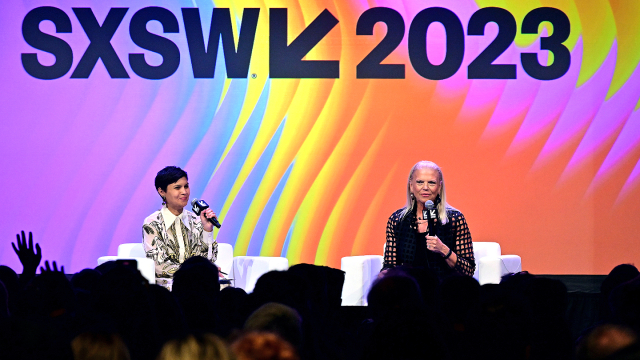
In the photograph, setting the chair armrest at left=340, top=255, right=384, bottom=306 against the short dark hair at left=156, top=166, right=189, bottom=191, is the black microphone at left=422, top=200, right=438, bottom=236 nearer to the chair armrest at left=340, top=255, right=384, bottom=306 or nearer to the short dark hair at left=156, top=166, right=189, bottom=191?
the chair armrest at left=340, top=255, right=384, bottom=306

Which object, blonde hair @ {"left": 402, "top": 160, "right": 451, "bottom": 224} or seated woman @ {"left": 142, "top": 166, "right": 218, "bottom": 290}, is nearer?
blonde hair @ {"left": 402, "top": 160, "right": 451, "bottom": 224}

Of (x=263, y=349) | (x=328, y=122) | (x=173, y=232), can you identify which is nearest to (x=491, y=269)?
(x=328, y=122)

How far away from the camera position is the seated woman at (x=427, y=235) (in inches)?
169

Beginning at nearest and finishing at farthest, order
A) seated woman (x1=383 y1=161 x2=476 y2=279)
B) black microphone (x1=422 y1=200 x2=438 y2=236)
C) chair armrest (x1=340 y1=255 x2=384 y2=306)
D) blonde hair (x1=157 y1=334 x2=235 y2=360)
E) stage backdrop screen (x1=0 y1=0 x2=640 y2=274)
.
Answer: blonde hair (x1=157 y1=334 x2=235 y2=360) < black microphone (x1=422 y1=200 x2=438 y2=236) < seated woman (x1=383 y1=161 x2=476 y2=279) < chair armrest (x1=340 y1=255 x2=384 y2=306) < stage backdrop screen (x1=0 y1=0 x2=640 y2=274)

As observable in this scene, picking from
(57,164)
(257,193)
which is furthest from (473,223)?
(57,164)

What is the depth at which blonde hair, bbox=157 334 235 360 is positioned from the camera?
1.57 meters

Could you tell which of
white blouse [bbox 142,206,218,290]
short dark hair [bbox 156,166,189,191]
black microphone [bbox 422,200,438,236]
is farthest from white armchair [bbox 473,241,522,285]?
short dark hair [bbox 156,166,189,191]

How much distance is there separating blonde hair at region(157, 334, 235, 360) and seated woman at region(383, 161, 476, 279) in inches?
107

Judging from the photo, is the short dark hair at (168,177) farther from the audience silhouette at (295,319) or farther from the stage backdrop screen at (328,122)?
the audience silhouette at (295,319)

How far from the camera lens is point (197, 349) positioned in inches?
62.2

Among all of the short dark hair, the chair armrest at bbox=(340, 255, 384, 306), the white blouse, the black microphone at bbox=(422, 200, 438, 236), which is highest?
the short dark hair

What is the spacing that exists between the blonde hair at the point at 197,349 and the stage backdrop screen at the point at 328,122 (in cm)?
448

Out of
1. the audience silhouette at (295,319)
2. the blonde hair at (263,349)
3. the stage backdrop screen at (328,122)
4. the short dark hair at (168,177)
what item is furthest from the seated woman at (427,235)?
the blonde hair at (263,349)

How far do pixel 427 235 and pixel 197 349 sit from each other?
2.81m
